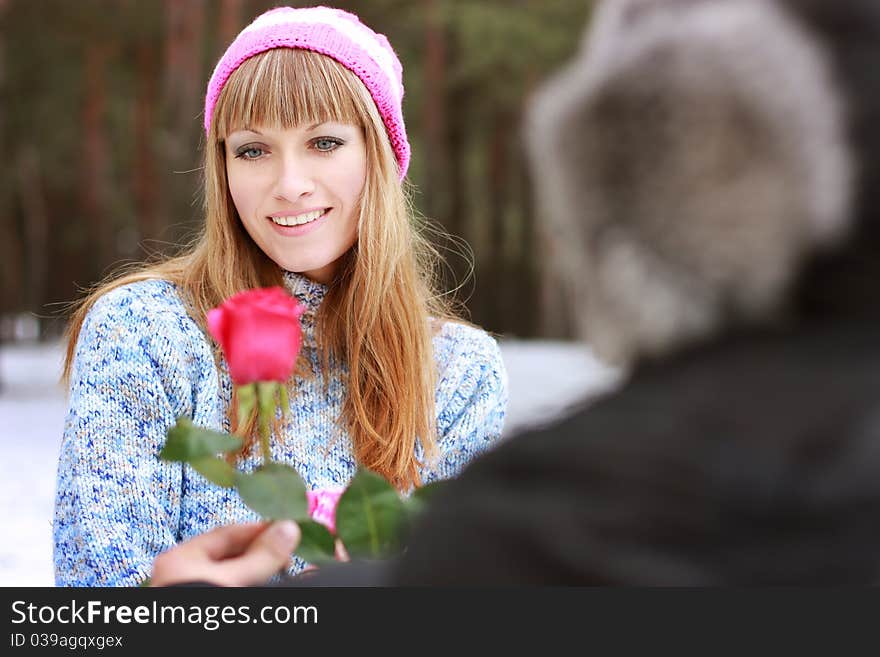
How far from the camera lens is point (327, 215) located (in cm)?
199

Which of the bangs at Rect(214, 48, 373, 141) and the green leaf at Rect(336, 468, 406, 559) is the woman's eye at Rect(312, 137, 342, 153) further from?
the green leaf at Rect(336, 468, 406, 559)

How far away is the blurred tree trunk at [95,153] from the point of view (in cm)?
1733

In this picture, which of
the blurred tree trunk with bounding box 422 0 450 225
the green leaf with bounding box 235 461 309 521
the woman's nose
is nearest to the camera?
the green leaf with bounding box 235 461 309 521

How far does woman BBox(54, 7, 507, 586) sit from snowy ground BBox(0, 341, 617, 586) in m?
0.22

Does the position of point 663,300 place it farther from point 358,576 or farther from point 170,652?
point 170,652

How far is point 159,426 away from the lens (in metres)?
1.82

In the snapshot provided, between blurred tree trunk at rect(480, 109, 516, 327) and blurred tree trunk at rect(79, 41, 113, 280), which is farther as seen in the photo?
blurred tree trunk at rect(480, 109, 516, 327)

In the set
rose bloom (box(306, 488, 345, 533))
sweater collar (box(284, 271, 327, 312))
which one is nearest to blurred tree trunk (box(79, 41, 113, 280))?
sweater collar (box(284, 271, 327, 312))

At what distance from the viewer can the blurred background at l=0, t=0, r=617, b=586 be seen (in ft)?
29.6

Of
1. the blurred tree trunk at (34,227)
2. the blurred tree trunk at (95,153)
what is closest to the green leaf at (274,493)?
the blurred tree trunk at (95,153)

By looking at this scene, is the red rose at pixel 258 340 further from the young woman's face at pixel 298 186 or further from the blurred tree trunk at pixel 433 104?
the blurred tree trunk at pixel 433 104

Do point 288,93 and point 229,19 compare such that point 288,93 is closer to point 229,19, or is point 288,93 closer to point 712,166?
point 712,166

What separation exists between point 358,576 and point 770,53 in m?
0.45

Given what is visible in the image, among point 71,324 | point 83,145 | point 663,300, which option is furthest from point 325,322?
point 83,145
